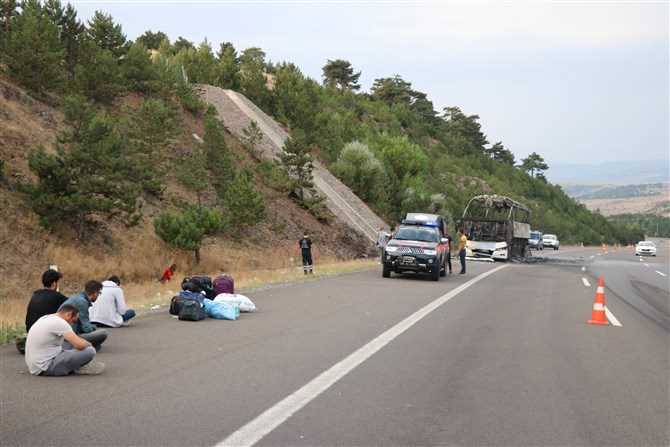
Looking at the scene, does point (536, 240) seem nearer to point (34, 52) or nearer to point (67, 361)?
point (34, 52)

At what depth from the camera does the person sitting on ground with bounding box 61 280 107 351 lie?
9.15 metres

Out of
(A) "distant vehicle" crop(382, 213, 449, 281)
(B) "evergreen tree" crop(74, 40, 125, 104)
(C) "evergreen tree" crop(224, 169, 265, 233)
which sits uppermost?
(B) "evergreen tree" crop(74, 40, 125, 104)

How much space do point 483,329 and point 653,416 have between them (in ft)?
18.4

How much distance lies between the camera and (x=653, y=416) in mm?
6660

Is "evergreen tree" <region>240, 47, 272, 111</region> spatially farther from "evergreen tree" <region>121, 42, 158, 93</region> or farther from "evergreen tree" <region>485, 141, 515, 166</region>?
"evergreen tree" <region>485, 141, 515, 166</region>

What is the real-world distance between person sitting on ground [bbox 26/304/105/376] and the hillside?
15.1m

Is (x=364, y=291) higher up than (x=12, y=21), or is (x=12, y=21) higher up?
(x=12, y=21)

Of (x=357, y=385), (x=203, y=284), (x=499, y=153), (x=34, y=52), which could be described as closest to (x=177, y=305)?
(x=203, y=284)

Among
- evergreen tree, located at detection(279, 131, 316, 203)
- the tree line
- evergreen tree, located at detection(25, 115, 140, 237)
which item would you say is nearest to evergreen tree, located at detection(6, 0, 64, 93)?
the tree line

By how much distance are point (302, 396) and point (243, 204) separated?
2778 cm

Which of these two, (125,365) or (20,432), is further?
(125,365)

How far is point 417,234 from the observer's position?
24828 mm

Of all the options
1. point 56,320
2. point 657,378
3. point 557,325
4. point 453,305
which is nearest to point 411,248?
point 453,305

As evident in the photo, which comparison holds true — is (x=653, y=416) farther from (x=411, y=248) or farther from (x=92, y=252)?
(x=92, y=252)
